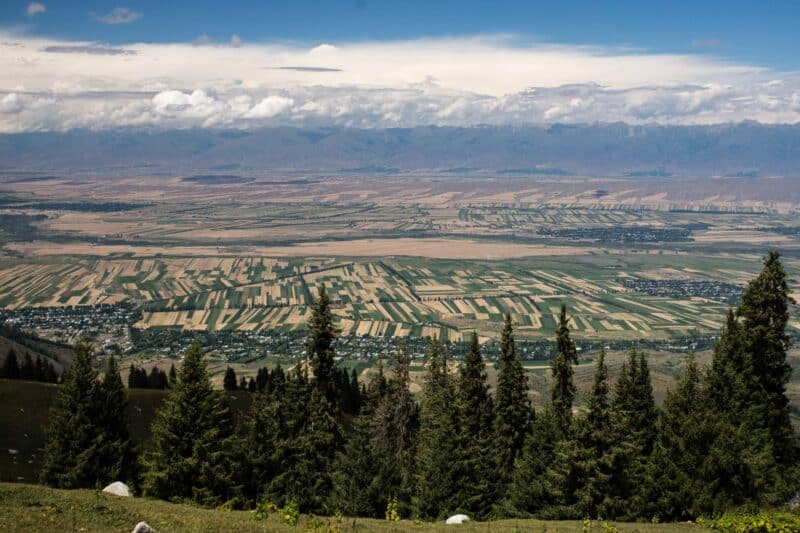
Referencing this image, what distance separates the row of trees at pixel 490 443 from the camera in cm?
3106

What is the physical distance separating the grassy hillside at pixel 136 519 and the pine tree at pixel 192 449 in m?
5.15

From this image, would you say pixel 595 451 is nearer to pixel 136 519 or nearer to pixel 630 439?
pixel 630 439

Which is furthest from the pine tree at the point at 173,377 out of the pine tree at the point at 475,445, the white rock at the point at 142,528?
the white rock at the point at 142,528

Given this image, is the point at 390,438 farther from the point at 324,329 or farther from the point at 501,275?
the point at 501,275

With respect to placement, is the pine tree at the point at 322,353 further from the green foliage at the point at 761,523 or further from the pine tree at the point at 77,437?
the green foliage at the point at 761,523

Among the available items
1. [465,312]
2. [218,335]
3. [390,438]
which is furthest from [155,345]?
[390,438]

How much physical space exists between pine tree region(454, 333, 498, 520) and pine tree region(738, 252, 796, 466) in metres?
14.7

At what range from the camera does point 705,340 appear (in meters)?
127

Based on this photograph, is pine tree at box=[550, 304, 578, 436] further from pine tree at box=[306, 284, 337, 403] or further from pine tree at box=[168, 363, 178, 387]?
pine tree at box=[168, 363, 178, 387]

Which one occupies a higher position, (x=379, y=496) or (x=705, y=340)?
(x=379, y=496)

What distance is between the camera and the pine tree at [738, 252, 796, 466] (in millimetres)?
38781

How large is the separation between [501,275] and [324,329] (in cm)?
15981

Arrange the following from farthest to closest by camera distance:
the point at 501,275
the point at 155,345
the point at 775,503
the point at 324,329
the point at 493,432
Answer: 1. the point at 501,275
2. the point at 155,345
3. the point at 493,432
4. the point at 324,329
5. the point at 775,503

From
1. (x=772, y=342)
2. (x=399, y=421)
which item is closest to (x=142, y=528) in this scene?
(x=399, y=421)
